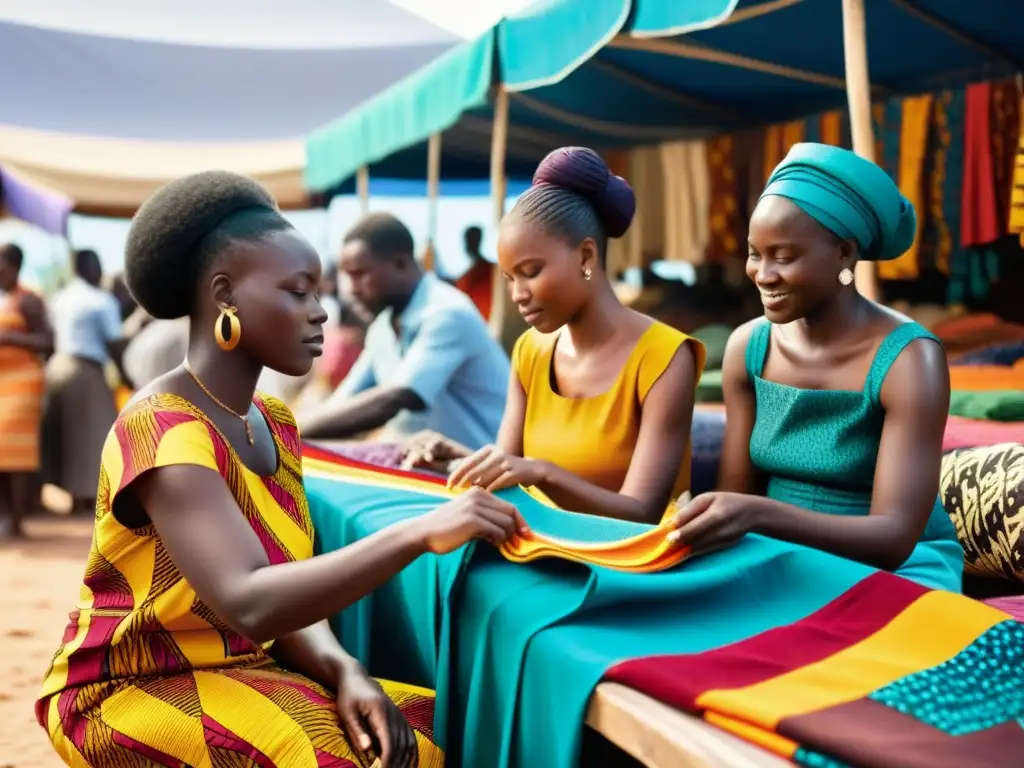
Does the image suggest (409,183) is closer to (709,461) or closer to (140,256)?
(709,461)

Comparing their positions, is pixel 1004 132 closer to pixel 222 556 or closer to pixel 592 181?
pixel 592 181

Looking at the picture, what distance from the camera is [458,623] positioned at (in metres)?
1.66

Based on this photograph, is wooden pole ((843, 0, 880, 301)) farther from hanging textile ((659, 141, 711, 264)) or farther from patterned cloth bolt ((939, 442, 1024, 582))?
hanging textile ((659, 141, 711, 264))

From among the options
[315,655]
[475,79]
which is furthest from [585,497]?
[475,79]

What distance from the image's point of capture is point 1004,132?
18.1ft

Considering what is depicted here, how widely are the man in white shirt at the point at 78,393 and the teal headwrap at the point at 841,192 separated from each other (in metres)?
7.29

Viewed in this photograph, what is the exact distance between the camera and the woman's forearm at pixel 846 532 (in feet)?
5.59

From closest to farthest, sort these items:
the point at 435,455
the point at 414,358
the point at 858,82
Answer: the point at 435,455 → the point at 858,82 → the point at 414,358

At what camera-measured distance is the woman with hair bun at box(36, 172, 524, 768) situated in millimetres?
1519

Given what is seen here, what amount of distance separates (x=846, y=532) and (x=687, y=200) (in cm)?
615

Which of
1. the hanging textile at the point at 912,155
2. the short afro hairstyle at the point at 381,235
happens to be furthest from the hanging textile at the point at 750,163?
the short afro hairstyle at the point at 381,235

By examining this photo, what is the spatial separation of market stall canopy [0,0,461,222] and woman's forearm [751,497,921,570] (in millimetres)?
11542

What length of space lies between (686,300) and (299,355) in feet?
21.2

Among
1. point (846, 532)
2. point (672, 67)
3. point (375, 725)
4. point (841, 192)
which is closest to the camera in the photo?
point (375, 725)
